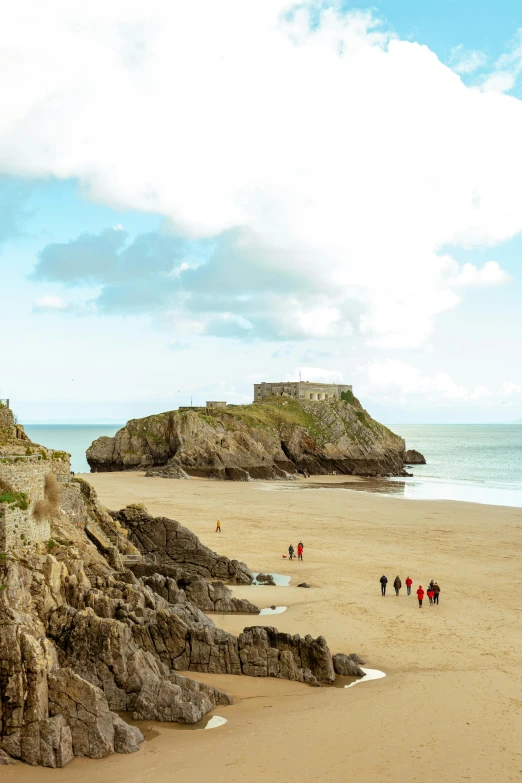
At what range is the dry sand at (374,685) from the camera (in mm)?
12086

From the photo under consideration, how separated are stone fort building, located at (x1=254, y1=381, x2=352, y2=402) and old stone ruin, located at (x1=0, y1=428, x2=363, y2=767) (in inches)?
4210

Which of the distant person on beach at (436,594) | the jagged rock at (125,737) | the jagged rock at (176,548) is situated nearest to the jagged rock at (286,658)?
the jagged rock at (125,737)

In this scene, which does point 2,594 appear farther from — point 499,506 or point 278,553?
point 499,506

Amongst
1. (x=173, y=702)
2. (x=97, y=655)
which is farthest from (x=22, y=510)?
(x=173, y=702)

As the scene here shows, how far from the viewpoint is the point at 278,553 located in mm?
33969

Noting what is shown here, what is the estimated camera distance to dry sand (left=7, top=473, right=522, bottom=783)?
476 inches

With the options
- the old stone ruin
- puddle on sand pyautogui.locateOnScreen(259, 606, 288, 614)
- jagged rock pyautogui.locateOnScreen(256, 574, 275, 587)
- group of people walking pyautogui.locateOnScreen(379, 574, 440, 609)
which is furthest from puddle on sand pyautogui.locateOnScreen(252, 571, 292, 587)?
the old stone ruin

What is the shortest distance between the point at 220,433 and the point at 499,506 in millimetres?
43886

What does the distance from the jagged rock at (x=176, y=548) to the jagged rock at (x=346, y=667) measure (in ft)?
33.5

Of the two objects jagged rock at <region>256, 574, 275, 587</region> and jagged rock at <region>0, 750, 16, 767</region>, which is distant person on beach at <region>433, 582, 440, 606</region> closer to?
jagged rock at <region>256, 574, 275, 587</region>

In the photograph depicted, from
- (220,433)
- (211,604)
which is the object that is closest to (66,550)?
(211,604)

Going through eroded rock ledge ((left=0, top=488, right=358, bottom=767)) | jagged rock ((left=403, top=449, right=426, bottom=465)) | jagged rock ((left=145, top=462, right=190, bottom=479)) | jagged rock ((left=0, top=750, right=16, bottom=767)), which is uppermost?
jagged rock ((left=403, top=449, right=426, bottom=465))

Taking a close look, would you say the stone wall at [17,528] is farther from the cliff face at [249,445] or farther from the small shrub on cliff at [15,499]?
the cliff face at [249,445]

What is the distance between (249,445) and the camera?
298 feet
